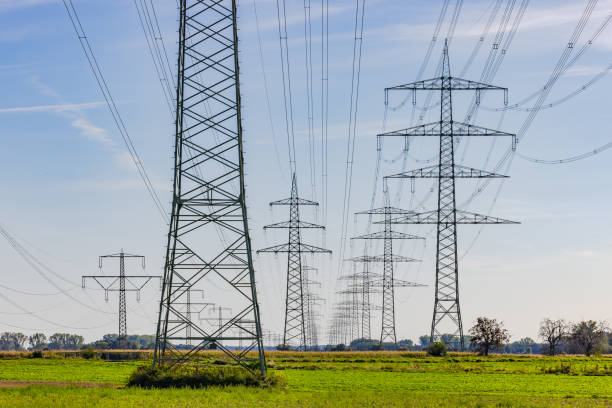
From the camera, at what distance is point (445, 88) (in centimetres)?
7925

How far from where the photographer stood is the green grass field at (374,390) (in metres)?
35.3

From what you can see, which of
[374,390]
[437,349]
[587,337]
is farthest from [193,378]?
[587,337]

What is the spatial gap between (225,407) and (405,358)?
2612 inches

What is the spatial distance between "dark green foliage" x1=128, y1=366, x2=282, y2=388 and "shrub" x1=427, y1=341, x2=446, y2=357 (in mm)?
56738

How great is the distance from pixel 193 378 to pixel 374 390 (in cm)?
1116

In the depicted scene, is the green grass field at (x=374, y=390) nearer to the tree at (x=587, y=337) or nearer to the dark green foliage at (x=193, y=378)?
the dark green foliage at (x=193, y=378)

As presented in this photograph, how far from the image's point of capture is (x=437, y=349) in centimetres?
9931

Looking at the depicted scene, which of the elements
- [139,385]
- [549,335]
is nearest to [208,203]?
[139,385]

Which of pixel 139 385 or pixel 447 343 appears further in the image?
pixel 447 343

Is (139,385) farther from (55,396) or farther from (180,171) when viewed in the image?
(180,171)

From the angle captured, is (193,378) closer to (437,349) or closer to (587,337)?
(437,349)

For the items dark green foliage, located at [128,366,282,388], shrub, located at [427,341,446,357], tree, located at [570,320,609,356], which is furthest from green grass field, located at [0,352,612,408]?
tree, located at [570,320,609,356]

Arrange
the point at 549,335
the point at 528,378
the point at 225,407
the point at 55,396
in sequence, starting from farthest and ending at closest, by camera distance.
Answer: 1. the point at 549,335
2. the point at 528,378
3. the point at 55,396
4. the point at 225,407

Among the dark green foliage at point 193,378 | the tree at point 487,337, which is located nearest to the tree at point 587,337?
the tree at point 487,337
